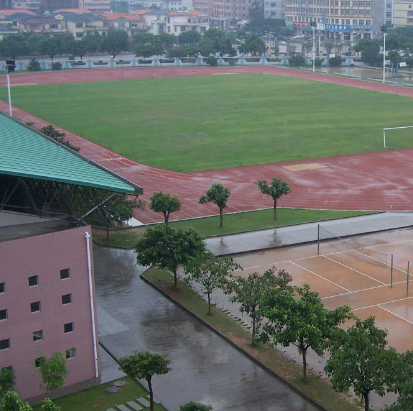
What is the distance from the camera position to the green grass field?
6294cm

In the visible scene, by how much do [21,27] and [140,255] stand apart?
509 feet

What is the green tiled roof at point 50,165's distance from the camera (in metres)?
24.2

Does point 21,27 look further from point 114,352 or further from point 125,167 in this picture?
point 114,352

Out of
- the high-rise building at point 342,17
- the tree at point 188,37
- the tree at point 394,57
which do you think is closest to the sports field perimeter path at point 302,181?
the tree at point 394,57

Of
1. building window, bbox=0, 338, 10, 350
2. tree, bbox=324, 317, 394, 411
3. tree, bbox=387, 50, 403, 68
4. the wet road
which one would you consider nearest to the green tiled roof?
building window, bbox=0, 338, 10, 350

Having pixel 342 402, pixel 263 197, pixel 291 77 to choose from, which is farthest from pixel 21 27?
pixel 342 402

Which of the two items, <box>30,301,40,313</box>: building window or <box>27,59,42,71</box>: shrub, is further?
<box>27,59,42,71</box>: shrub

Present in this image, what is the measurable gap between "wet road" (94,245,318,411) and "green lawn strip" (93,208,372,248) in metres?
4.69

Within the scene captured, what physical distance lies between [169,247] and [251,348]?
693 cm

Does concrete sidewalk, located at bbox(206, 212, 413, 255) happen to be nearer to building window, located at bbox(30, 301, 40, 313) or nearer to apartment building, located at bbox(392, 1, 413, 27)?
building window, located at bbox(30, 301, 40, 313)

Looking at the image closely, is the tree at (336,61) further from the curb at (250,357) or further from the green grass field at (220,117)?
the curb at (250,357)

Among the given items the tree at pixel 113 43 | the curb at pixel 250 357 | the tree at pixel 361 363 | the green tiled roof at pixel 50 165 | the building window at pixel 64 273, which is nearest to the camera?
the tree at pixel 361 363

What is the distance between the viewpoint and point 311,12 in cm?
18788

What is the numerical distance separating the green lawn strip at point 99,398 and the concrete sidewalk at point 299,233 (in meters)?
14.4
